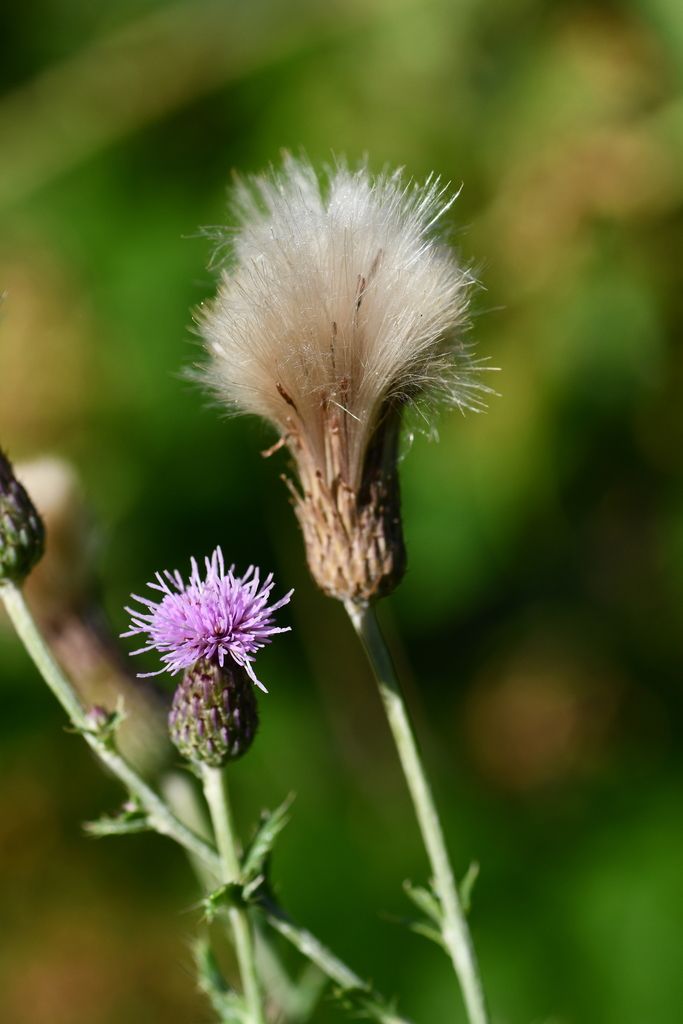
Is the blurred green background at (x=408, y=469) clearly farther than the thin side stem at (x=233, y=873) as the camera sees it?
Yes

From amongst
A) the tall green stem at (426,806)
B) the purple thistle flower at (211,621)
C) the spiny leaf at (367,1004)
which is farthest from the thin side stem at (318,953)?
the purple thistle flower at (211,621)

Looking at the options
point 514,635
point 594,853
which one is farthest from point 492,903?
point 514,635

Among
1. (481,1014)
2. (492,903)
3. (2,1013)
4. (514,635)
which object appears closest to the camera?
(481,1014)

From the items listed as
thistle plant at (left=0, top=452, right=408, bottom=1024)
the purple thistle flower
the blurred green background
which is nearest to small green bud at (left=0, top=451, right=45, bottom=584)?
thistle plant at (left=0, top=452, right=408, bottom=1024)

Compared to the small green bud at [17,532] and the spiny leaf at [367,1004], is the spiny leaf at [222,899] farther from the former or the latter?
the small green bud at [17,532]

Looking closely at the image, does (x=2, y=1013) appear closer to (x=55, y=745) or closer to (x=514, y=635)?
(x=55, y=745)

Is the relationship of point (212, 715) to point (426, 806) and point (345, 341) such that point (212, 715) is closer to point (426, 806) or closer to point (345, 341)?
point (426, 806)

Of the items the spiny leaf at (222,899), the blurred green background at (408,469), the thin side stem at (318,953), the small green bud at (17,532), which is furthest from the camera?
the blurred green background at (408,469)
